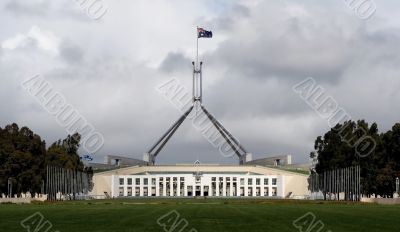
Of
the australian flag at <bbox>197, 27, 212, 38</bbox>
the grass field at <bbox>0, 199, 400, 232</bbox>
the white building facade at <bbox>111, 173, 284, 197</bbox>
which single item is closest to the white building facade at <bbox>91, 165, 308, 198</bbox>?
the white building facade at <bbox>111, 173, 284, 197</bbox>

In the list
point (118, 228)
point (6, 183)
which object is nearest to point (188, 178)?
point (6, 183)

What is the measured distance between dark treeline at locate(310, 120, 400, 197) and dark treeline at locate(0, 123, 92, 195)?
36386 mm

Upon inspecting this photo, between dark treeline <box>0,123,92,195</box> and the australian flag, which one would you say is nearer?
dark treeline <box>0,123,92,195</box>

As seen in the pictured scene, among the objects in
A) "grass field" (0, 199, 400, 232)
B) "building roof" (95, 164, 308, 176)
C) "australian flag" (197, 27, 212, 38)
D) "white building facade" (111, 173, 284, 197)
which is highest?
"australian flag" (197, 27, 212, 38)

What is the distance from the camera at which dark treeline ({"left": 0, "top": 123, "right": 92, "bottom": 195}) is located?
8912cm

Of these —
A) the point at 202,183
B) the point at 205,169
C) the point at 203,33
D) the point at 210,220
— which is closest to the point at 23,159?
the point at 203,33

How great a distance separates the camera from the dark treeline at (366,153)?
82.2 m

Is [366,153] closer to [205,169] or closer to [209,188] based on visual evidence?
[209,188]

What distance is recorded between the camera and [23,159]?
90.2 metres

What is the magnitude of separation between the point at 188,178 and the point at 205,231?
144 meters

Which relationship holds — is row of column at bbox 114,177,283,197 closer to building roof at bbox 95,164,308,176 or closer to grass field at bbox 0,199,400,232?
building roof at bbox 95,164,308,176

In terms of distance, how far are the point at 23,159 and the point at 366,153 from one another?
4035 centimetres

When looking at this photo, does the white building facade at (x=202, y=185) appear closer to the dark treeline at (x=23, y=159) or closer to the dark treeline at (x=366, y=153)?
the dark treeline at (x=366, y=153)

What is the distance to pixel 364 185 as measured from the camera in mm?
90688
